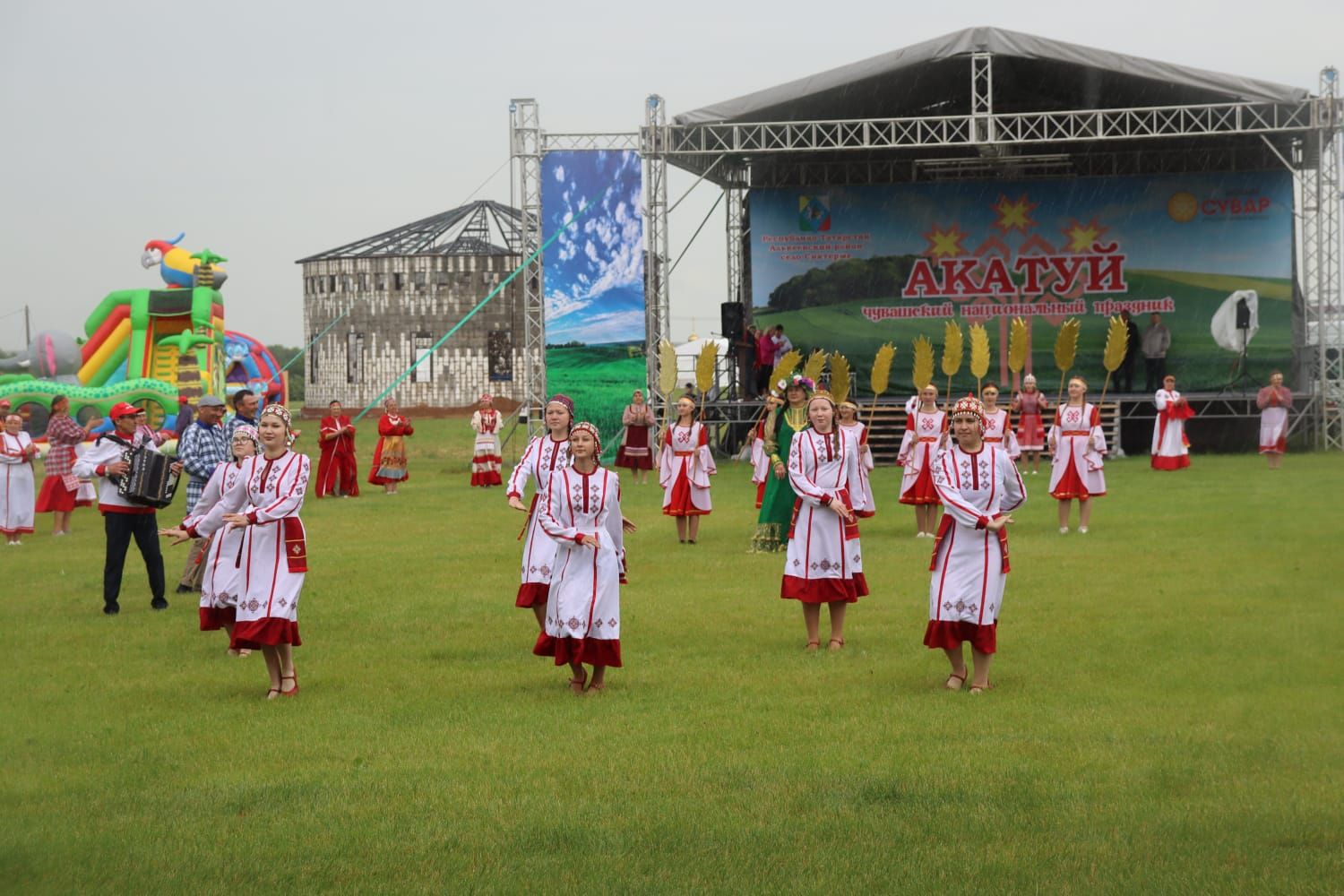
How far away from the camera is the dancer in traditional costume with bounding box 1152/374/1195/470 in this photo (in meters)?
25.9

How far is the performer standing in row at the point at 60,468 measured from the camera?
20656mm

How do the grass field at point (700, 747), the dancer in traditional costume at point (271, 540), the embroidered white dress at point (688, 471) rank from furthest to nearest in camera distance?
the embroidered white dress at point (688, 471) → the dancer in traditional costume at point (271, 540) → the grass field at point (700, 747)

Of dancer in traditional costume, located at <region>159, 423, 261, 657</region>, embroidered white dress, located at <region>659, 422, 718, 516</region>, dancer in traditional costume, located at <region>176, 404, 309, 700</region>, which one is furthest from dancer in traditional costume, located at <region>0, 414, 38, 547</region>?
dancer in traditional costume, located at <region>176, 404, 309, 700</region>

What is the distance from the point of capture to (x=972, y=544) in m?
8.85

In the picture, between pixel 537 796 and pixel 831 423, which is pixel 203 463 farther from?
pixel 537 796

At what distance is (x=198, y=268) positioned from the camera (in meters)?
38.2

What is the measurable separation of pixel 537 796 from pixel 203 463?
6993mm

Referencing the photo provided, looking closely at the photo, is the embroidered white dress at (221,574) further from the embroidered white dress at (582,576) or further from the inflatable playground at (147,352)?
the inflatable playground at (147,352)

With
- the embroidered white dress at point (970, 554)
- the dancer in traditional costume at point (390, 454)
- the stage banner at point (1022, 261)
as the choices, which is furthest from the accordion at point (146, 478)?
the stage banner at point (1022, 261)

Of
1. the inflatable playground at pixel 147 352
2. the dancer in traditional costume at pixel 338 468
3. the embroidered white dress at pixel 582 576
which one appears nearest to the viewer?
the embroidered white dress at pixel 582 576

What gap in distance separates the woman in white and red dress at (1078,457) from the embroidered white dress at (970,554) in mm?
8614

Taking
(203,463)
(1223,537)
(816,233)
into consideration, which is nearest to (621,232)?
(816,233)

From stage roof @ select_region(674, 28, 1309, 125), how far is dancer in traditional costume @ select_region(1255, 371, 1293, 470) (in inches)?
191

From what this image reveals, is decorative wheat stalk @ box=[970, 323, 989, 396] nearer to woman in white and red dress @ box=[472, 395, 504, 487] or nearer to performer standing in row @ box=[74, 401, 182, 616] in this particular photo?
woman in white and red dress @ box=[472, 395, 504, 487]
